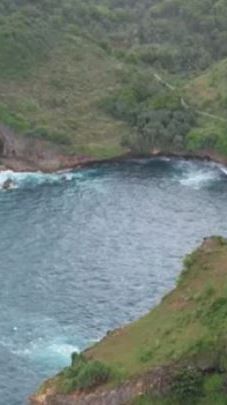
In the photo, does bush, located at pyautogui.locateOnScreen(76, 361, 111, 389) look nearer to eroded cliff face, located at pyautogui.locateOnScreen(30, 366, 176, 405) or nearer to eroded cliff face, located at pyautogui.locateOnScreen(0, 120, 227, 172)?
eroded cliff face, located at pyautogui.locateOnScreen(30, 366, 176, 405)

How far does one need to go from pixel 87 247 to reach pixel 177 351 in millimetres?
36117

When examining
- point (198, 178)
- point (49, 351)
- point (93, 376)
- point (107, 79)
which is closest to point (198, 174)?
point (198, 178)

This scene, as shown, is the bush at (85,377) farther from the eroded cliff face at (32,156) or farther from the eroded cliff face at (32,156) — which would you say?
the eroded cliff face at (32,156)

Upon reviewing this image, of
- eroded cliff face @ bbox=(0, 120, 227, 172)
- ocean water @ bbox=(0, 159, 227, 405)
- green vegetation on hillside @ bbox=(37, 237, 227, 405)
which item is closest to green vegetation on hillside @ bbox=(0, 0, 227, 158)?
eroded cliff face @ bbox=(0, 120, 227, 172)

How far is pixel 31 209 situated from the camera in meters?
108

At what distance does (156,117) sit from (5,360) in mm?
55986

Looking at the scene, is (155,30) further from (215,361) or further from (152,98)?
(215,361)

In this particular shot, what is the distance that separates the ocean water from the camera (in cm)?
8144

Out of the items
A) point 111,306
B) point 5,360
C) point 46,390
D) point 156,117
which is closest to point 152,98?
point 156,117

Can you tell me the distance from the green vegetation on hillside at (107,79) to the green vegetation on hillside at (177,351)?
56.2 m

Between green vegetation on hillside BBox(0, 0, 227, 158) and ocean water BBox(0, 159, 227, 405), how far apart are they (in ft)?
13.9

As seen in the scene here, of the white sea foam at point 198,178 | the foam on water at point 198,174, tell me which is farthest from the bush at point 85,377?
the white sea foam at point 198,178

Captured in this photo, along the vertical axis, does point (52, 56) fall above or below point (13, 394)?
above

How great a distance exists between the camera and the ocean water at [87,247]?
81438 mm
